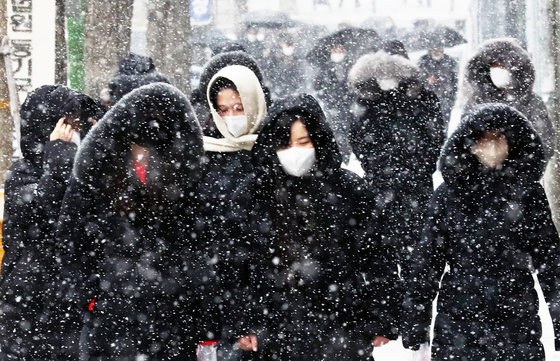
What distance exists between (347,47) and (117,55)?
4462 mm

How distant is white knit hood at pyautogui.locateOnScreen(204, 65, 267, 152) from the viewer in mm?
5781

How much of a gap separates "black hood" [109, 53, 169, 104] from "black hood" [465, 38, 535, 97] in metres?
2.24

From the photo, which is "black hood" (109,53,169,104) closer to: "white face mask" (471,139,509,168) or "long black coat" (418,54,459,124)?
"white face mask" (471,139,509,168)

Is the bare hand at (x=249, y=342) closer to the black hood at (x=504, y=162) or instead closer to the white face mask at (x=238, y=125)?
the black hood at (x=504, y=162)

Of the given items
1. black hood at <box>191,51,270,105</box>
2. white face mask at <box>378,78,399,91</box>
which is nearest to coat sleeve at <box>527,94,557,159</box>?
white face mask at <box>378,78,399,91</box>

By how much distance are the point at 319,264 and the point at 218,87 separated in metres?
1.74

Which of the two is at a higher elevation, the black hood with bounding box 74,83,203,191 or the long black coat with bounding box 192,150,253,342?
the black hood with bounding box 74,83,203,191

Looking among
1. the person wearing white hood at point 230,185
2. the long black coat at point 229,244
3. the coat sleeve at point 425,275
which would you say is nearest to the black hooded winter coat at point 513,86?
the person wearing white hood at point 230,185

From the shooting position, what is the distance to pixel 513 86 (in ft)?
26.0

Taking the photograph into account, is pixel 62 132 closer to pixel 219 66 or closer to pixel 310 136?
pixel 310 136

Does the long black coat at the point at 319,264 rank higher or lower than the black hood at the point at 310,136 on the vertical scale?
lower

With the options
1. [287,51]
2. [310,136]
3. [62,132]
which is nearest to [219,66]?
[62,132]

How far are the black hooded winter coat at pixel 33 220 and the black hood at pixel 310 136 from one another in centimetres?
95

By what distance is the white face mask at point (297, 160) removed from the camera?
15.8ft
